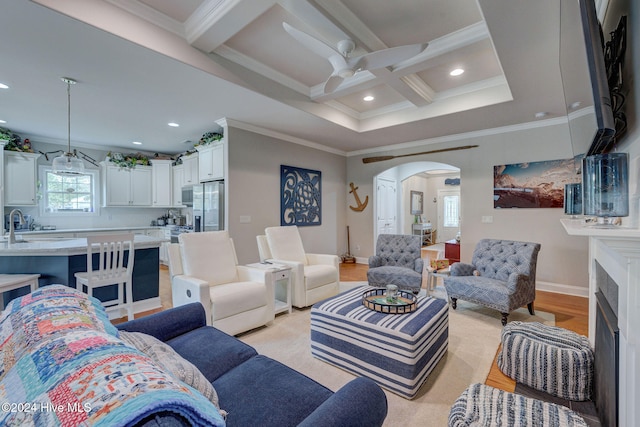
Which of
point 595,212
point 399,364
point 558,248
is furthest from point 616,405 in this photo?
point 558,248

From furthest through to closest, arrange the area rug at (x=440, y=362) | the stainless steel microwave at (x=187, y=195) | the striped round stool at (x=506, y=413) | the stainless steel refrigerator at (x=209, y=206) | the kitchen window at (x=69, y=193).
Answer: the stainless steel microwave at (x=187, y=195), the kitchen window at (x=69, y=193), the stainless steel refrigerator at (x=209, y=206), the area rug at (x=440, y=362), the striped round stool at (x=506, y=413)

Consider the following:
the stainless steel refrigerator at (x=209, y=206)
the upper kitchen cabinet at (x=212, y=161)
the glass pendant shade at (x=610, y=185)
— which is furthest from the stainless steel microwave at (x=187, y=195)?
the glass pendant shade at (x=610, y=185)

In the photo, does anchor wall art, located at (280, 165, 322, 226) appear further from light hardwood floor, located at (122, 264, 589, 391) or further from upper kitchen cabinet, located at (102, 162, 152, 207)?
upper kitchen cabinet, located at (102, 162, 152, 207)

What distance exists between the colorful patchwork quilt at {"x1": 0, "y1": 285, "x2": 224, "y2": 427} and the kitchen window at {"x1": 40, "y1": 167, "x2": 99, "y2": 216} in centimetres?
617

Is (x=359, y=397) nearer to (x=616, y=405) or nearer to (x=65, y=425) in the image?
(x=65, y=425)

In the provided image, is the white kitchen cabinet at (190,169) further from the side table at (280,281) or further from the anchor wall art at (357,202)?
the side table at (280,281)

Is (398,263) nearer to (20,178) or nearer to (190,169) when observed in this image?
(190,169)

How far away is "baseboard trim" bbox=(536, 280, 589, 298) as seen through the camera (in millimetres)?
4076

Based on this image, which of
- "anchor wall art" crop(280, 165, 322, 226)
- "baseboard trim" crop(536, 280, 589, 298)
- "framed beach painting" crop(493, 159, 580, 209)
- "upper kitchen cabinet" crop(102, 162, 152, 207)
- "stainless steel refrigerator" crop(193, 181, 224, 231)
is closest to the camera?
"baseboard trim" crop(536, 280, 589, 298)

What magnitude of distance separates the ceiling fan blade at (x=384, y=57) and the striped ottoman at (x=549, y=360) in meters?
2.25

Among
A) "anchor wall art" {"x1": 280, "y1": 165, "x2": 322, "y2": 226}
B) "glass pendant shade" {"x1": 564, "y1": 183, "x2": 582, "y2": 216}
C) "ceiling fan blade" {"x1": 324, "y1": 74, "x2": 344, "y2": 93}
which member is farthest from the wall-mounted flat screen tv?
"anchor wall art" {"x1": 280, "y1": 165, "x2": 322, "y2": 226}

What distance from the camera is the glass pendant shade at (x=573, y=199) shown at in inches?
80.8

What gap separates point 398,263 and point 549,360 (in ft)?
7.45

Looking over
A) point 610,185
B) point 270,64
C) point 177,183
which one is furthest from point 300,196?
point 610,185
